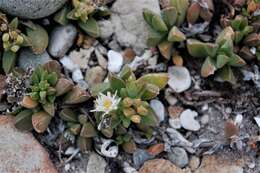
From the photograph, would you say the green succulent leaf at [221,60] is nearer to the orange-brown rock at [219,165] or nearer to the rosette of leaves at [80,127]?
the orange-brown rock at [219,165]

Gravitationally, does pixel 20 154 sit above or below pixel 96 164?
above

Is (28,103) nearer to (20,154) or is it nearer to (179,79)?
(20,154)

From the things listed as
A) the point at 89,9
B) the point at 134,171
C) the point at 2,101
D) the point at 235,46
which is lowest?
the point at 134,171

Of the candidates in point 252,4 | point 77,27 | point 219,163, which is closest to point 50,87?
point 77,27

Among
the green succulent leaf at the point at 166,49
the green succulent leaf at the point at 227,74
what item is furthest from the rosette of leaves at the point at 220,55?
the green succulent leaf at the point at 166,49

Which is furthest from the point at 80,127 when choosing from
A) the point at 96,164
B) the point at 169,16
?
the point at 169,16

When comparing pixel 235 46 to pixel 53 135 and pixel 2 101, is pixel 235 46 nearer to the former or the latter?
pixel 53 135

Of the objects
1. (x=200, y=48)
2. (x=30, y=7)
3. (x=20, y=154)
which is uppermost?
(x=30, y=7)
